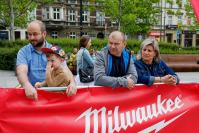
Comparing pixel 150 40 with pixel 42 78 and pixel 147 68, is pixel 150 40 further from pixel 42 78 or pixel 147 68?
pixel 42 78

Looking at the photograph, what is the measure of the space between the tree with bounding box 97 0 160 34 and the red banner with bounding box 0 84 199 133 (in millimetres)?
40089

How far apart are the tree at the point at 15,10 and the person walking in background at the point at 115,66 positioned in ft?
83.5

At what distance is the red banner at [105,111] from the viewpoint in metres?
4.42

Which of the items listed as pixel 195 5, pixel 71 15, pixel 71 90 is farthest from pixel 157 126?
pixel 71 15

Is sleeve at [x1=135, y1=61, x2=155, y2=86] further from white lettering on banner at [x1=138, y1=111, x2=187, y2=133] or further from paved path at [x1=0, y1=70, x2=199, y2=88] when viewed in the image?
paved path at [x1=0, y1=70, x2=199, y2=88]

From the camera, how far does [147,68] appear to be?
5301mm

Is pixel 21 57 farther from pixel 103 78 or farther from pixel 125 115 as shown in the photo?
pixel 125 115

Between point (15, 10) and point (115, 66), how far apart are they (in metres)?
30.9

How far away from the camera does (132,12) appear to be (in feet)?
150

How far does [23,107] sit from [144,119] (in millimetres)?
1338

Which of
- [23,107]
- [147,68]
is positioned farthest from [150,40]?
[23,107]

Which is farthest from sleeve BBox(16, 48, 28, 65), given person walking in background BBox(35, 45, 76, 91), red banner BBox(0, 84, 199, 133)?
red banner BBox(0, 84, 199, 133)

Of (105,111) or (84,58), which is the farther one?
(84,58)

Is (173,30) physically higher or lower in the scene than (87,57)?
higher
